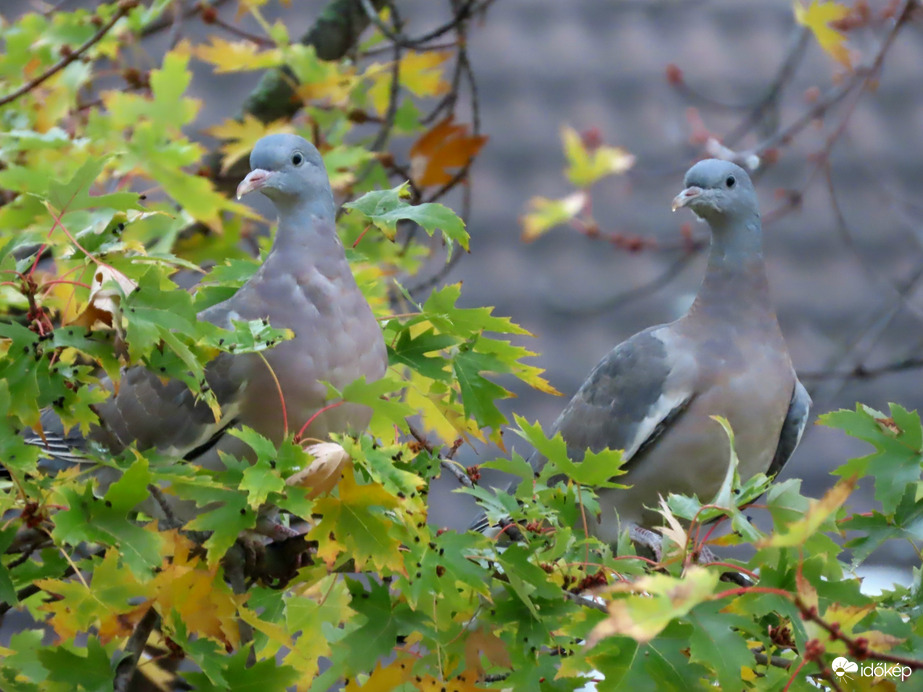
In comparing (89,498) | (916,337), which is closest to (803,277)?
(916,337)

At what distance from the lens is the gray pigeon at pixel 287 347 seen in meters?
1.55

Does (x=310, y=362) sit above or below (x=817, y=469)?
above

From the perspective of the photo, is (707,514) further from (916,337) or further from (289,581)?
(916,337)

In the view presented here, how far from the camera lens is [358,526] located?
41.9 inches

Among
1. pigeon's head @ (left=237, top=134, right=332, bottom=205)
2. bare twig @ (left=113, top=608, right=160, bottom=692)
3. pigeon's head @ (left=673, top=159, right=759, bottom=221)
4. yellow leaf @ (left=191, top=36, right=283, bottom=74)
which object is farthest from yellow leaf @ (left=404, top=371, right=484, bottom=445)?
yellow leaf @ (left=191, top=36, right=283, bottom=74)

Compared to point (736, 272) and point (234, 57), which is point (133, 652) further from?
point (234, 57)

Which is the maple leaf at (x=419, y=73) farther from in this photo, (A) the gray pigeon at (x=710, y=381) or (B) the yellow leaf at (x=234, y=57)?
(A) the gray pigeon at (x=710, y=381)

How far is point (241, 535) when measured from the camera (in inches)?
47.6

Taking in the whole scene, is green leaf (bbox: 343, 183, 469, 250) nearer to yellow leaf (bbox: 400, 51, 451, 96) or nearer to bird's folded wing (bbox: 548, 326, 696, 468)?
bird's folded wing (bbox: 548, 326, 696, 468)

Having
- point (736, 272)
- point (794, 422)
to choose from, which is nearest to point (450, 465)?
point (736, 272)

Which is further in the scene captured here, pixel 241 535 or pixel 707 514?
pixel 241 535

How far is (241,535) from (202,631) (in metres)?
0.14

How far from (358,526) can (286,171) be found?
75 centimetres

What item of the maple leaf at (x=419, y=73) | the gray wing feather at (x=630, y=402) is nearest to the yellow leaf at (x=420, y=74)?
the maple leaf at (x=419, y=73)
